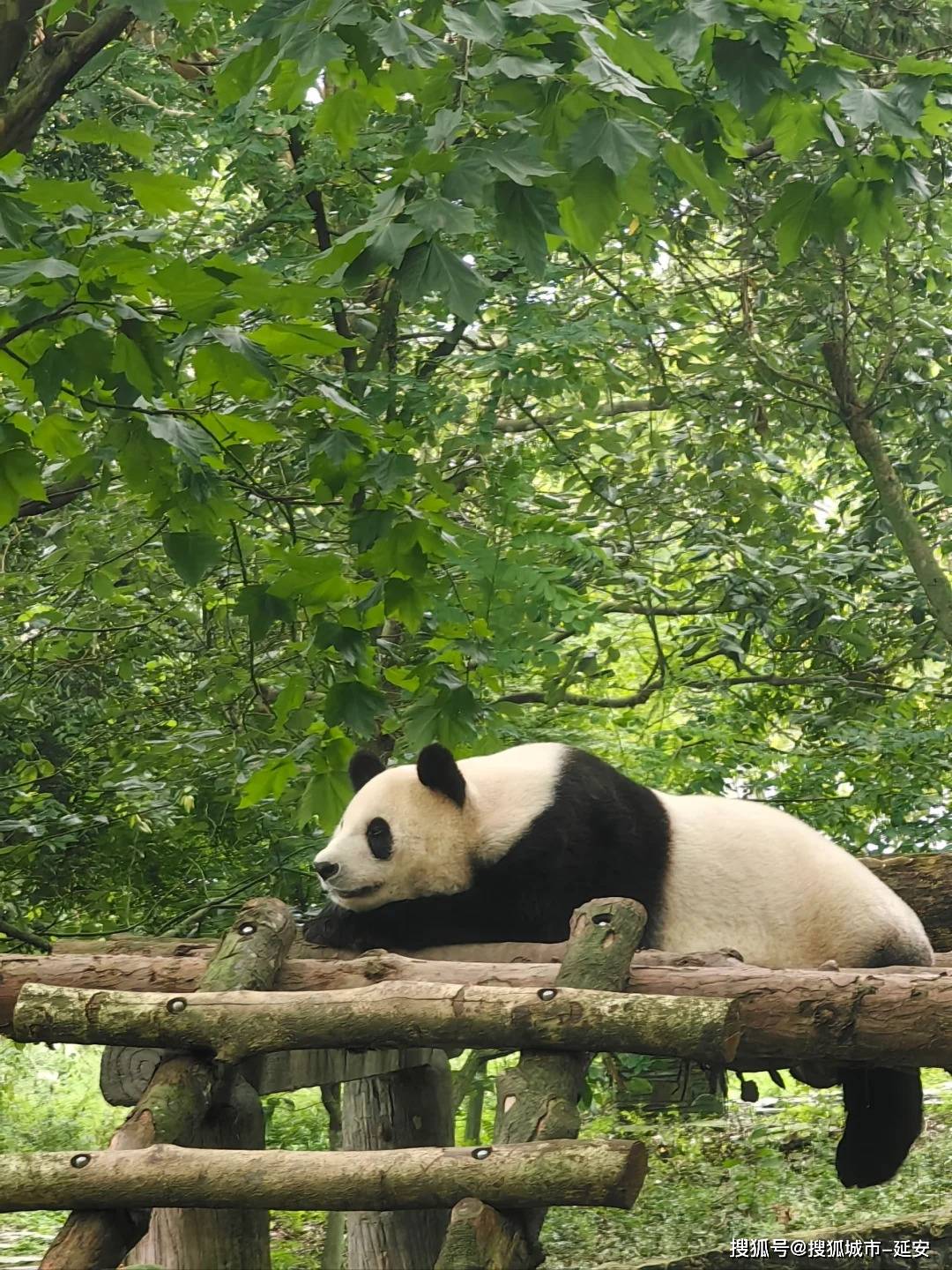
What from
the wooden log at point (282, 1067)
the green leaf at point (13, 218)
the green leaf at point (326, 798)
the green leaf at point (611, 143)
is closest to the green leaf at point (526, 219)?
the green leaf at point (611, 143)

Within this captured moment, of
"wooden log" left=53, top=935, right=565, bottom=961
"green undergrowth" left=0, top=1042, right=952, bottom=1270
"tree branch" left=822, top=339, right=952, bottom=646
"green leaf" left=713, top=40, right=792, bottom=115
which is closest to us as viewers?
"green leaf" left=713, top=40, right=792, bottom=115

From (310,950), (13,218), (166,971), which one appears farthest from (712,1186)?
(13,218)

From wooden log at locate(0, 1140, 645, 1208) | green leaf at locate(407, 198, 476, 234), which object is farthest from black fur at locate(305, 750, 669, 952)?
green leaf at locate(407, 198, 476, 234)

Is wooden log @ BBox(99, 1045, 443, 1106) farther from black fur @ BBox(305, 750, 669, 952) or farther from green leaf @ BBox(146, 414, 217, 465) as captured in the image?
green leaf @ BBox(146, 414, 217, 465)

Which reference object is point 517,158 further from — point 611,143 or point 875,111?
point 875,111

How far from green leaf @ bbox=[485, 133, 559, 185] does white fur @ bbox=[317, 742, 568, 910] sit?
6.00ft

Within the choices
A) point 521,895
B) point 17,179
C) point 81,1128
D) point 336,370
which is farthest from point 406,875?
point 81,1128

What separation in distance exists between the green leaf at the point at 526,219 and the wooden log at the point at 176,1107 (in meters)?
1.59

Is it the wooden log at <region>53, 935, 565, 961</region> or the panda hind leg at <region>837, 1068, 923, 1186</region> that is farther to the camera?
the panda hind leg at <region>837, 1068, 923, 1186</region>

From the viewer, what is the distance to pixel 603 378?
6160 millimetres

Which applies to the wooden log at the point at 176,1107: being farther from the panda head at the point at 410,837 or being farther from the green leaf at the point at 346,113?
the green leaf at the point at 346,113

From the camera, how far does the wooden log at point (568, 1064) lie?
8.32 ft

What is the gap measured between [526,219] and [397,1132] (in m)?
3.12

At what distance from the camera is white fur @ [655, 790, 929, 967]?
12.3 feet
